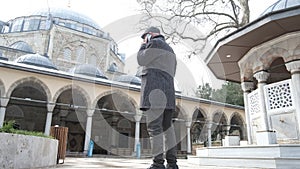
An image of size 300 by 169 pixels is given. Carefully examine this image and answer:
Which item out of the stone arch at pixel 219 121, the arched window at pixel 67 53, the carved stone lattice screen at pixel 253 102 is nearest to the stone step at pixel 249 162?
the carved stone lattice screen at pixel 253 102

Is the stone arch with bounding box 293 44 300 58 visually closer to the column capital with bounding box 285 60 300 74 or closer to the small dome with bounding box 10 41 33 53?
the column capital with bounding box 285 60 300 74

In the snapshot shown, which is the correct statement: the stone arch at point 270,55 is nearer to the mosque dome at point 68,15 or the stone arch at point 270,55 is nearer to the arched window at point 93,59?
the arched window at point 93,59

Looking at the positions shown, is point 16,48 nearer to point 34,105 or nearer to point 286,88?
point 34,105

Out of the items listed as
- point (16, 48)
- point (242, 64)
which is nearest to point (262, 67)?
point (242, 64)

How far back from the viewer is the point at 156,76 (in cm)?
249

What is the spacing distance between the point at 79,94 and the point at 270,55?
11822mm

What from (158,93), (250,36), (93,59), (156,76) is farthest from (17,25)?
(158,93)

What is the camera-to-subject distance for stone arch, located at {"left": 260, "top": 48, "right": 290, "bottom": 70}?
19.1ft

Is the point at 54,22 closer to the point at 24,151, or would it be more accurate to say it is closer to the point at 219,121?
the point at 219,121

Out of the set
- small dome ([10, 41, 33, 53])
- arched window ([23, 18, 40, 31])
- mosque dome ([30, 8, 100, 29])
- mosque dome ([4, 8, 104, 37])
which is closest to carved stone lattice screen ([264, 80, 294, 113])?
small dome ([10, 41, 33, 53])

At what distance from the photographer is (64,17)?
2814 centimetres

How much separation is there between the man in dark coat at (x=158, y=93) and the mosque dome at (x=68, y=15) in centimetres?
2758

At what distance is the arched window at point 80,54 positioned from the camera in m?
24.0

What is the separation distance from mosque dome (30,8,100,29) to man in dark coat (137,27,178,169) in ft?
90.5
